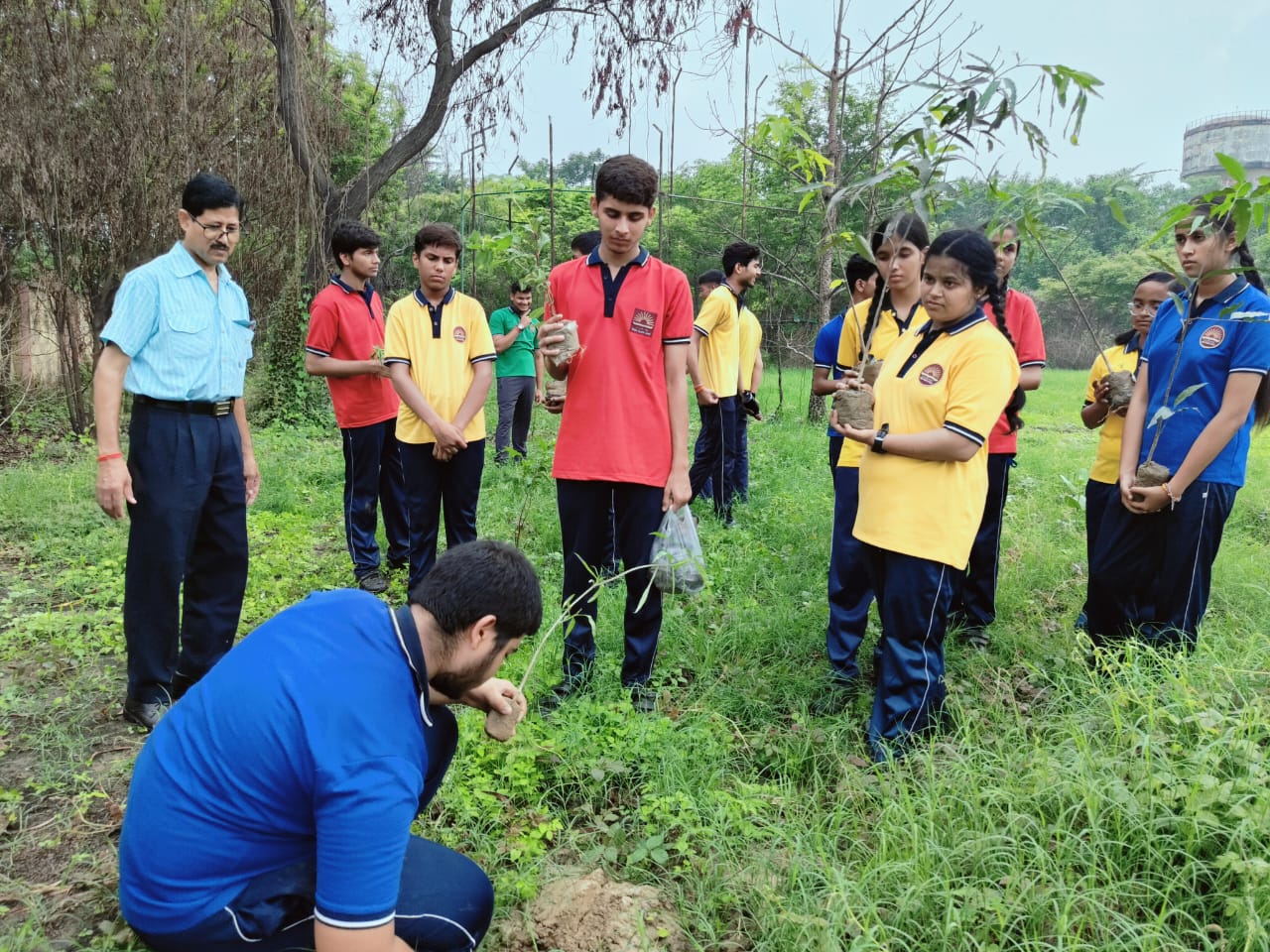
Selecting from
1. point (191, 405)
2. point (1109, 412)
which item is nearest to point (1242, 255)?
point (1109, 412)

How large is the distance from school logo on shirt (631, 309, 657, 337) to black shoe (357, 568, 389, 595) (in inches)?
89.8

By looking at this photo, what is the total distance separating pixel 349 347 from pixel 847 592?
9.62 ft

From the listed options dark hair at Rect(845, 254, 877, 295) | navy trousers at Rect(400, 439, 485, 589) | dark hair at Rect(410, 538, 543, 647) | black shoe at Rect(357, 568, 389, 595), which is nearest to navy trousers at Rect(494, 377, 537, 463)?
black shoe at Rect(357, 568, 389, 595)

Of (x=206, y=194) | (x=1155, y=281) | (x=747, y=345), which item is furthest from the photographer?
(x=747, y=345)

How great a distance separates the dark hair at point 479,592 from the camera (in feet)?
5.04

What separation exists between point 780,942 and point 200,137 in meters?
9.31

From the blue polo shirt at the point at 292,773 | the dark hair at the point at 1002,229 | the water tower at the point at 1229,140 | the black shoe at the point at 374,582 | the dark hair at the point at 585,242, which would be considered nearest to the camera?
the blue polo shirt at the point at 292,773

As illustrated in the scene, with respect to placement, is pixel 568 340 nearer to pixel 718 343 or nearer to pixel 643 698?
pixel 643 698

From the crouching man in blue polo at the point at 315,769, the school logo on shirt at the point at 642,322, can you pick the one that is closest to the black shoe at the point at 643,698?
the school logo on shirt at the point at 642,322

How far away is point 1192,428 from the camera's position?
9.55 ft

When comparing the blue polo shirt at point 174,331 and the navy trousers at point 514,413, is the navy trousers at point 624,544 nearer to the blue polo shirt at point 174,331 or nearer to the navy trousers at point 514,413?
the blue polo shirt at point 174,331

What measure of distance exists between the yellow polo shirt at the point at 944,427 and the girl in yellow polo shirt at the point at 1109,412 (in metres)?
1.01

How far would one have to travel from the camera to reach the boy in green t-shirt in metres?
7.15

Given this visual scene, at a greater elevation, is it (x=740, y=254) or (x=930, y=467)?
(x=740, y=254)
